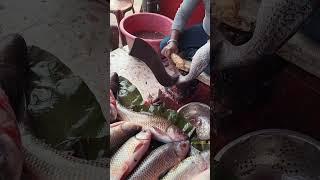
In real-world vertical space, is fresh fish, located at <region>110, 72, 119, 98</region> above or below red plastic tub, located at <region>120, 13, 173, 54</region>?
below

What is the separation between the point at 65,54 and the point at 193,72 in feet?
0.90

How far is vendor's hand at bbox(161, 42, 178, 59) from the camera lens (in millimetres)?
891

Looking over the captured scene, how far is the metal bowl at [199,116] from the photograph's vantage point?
871 millimetres

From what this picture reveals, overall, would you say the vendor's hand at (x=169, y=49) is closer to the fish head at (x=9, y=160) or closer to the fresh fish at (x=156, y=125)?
the fresh fish at (x=156, y=125)

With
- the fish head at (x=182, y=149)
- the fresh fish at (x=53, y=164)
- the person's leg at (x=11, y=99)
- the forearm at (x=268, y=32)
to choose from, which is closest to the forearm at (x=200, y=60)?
the forearm at (x=268, y=32)

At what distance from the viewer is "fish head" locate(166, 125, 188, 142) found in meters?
0.87

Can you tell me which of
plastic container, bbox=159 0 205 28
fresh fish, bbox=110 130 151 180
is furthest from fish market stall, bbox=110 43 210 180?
plastic container, bbox=159 0 205 28

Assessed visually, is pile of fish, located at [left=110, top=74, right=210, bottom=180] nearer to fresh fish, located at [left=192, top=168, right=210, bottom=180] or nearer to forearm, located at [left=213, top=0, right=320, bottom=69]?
fresh fish, located at [left=192, top=168, right=210, bottom=180]

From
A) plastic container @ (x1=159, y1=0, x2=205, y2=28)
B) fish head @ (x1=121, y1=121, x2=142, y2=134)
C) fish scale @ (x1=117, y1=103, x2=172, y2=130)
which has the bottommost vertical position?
fish head @ (x1=121, y1=121, x2=142, y2=134)

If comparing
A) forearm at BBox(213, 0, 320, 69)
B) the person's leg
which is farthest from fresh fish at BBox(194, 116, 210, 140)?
the person's leg

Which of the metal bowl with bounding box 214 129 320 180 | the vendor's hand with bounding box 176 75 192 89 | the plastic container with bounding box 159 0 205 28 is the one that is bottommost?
the metal bowl with bounding box 214 129 320 180

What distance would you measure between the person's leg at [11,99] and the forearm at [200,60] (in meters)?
0.34

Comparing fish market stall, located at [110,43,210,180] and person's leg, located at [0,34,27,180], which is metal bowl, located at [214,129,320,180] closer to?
fish market stall, located at [110,43,210,180]

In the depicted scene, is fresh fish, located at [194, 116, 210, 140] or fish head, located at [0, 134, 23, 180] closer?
fish head, located at [0, 134, 23, 180]
